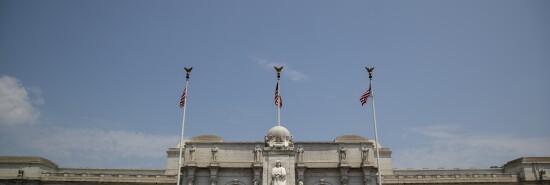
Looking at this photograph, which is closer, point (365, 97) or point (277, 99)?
point (365, 97)

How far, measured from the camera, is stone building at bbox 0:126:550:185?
56875 mm

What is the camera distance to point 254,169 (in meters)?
56.3

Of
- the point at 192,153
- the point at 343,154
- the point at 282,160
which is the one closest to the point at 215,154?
the point at 192,153

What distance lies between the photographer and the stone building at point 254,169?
56.9m

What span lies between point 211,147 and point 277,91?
21637mm

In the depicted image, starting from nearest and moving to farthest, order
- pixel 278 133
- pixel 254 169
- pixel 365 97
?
pixel 278 133, pixel 365 97, pixel 254 169

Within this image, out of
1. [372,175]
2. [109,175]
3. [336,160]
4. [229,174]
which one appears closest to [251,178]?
[229,174]

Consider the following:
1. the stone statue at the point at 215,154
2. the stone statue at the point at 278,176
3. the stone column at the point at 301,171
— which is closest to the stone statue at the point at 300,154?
the stone column at the point at 301,171

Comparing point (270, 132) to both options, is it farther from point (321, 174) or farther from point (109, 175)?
point (109, 175)

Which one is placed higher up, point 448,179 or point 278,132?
point 278,132

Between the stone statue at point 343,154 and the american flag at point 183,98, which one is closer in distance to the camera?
the american flag at point 183,98

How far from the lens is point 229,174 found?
5716 centimetres

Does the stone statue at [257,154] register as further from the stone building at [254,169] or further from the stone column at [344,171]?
the stone column at [344,171]

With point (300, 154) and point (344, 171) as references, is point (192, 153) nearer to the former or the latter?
point (300, 154)
